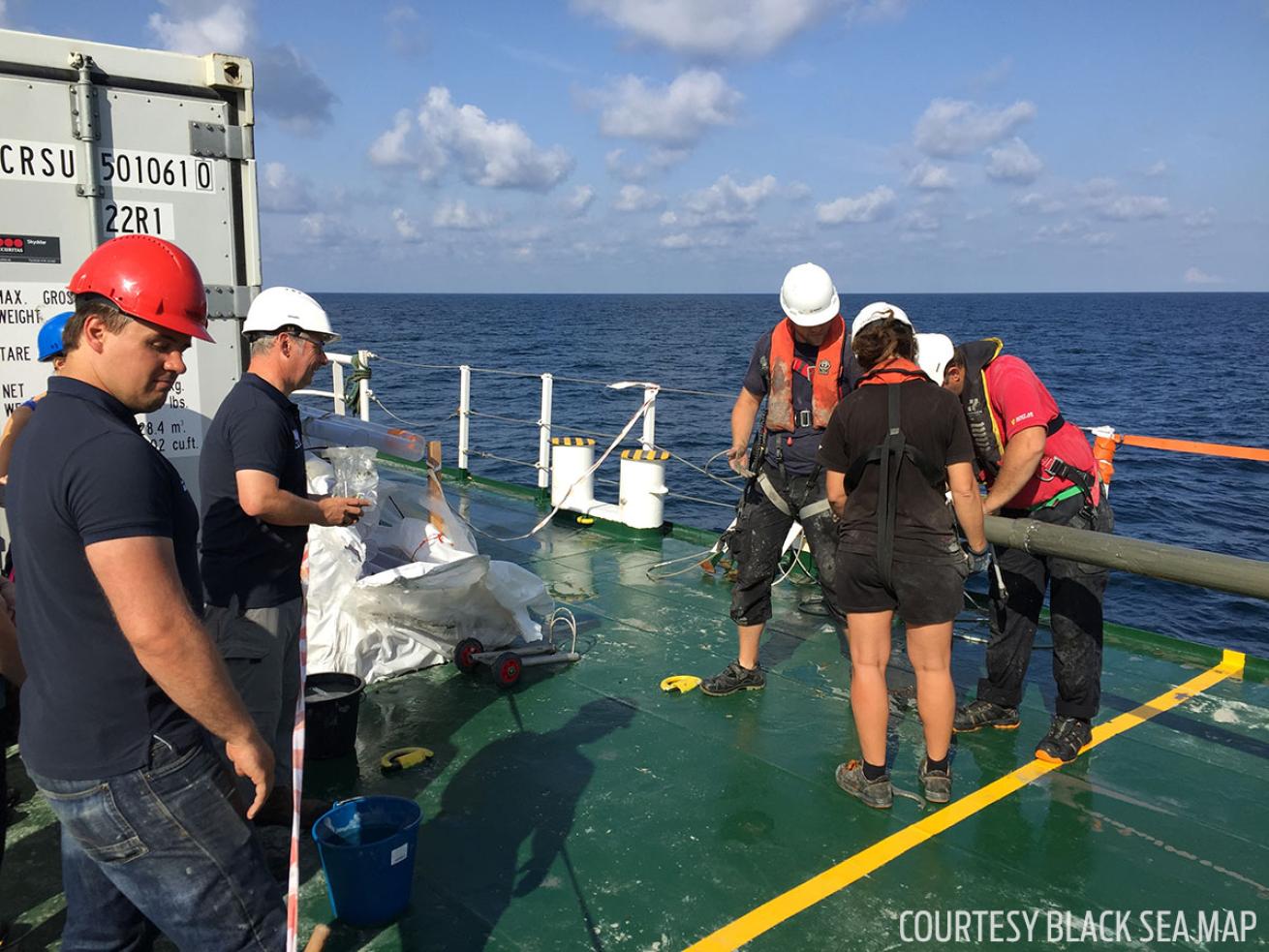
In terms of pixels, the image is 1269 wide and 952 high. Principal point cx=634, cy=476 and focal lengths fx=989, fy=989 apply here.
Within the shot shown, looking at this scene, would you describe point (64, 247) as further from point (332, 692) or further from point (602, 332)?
point (602, 332)

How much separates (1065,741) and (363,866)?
128 inches

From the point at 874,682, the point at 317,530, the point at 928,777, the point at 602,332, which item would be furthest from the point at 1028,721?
the point at 602,332

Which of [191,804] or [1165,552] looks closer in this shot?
[191,804]

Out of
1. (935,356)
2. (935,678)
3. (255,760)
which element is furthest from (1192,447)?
(255,760)

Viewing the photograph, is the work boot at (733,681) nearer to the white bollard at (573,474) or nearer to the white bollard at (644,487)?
the white bollard at (644,487)

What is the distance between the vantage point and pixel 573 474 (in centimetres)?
927

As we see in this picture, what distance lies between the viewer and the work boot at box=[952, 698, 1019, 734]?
500cm

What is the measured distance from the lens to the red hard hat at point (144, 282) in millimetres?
2162

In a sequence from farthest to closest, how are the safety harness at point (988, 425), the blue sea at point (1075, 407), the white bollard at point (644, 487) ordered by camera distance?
the blue sea at point (1075, 407)
the white bollard at point (644, 487)
the safety harness at point (988, 425)

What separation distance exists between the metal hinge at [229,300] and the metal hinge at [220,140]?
0.62 metres

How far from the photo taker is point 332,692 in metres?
4.56

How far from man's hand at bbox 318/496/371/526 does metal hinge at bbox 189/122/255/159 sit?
6.98 ft

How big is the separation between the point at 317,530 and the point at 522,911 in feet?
8.91

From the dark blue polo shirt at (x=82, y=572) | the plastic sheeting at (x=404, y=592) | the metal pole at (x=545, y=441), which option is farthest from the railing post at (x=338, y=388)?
the dark blue polo shirt at (x=82, y=572)
